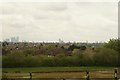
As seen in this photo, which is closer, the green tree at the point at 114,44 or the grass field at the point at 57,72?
the grass field at the point at 57,72

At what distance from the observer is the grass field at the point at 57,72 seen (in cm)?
2263

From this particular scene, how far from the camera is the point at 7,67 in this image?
27.7 metres

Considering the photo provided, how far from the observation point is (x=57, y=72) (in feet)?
81.6

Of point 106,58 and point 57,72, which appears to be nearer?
point 57,72

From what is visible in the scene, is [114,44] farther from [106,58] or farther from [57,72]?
[57,72]

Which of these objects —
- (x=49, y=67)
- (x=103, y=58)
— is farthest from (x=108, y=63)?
(x=49, y=67)

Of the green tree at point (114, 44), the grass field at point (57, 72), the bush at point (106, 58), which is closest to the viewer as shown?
the grass field at point (57, 72)

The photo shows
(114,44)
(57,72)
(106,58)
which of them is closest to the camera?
(57,72)

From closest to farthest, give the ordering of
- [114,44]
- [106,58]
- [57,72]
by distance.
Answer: [57,72], [106,58], [114,44]

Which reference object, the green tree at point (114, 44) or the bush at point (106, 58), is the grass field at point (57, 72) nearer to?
the bush at point (106, 58)

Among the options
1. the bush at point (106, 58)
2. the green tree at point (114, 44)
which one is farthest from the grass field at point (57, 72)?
the green tree at point (114, 44)

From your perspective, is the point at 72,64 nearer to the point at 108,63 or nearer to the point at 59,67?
the point at 59,67

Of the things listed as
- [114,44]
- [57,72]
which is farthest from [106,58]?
[57,72]

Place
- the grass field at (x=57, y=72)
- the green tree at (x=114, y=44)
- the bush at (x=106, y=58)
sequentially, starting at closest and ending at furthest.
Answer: the grass field at (x=57, y=72) → the bush at (x=106, y=58) → the green tree at (x=114, y=44)
